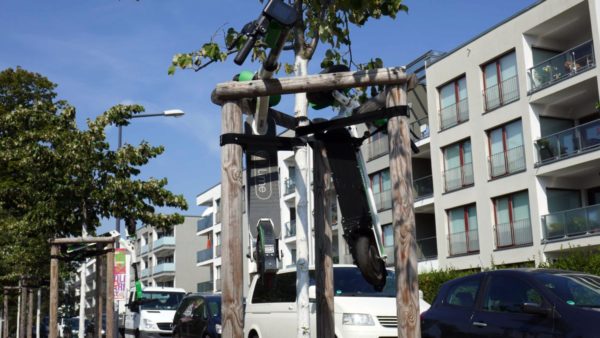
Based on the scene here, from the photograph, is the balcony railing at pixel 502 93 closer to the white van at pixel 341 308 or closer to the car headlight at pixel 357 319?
the white van at pixel 341 308

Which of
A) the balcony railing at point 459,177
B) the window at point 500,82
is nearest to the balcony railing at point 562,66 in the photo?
the window at point 500,82

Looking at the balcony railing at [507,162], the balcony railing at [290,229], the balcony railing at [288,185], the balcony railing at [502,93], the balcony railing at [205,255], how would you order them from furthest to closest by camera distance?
the balcony railing at [205,255]
the balcony railing at [288,185]
the balcony railing at [290,229]
the balcony railing at [502,93]
the balcony railing at [507,162]

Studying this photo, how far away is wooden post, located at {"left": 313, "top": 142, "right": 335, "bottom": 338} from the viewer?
6793 millimetres

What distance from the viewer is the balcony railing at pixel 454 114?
127 feet

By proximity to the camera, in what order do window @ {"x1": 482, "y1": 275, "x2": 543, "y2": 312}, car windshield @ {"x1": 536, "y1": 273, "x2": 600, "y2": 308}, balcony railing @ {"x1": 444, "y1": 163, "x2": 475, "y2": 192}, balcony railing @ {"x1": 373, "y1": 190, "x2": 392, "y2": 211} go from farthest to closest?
balcony railing @ {"x1": 373, "y1": 190, "x2": 392, "y2": 211}
balcony railing @ {"x1": 444, "y1": 163, "x2": 475, "y2": 192}
window @ {"x1": 482, "y1": 275, "x2": 543, "y2": 312}
car windshield @ {"x1": 536, "y1": 273, "x2": 600, "y2": 308}

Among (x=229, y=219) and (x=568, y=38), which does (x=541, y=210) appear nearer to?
(x=568, y=38)

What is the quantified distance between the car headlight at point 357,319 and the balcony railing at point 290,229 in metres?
44.8

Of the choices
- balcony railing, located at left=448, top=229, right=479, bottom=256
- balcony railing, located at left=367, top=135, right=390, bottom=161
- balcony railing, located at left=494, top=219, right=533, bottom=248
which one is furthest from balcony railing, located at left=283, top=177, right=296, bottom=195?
balcony railing, located at left=494, top=219, right=533, bottom=248

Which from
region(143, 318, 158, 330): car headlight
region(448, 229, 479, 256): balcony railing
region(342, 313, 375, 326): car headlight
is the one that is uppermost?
region(448, 229, 479, 256): balcony railing

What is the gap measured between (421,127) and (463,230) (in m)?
7.34

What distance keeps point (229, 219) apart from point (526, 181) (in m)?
30.2

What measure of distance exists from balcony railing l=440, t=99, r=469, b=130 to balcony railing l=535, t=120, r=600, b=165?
5.51m

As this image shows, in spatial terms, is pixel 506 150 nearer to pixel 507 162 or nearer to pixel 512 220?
pixel 507 162

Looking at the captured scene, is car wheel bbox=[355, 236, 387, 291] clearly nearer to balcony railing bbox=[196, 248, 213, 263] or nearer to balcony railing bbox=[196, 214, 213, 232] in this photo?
balcony railing bbox=[196, 248, 213, 263]
